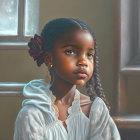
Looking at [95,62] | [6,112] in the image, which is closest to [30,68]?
[6,112]

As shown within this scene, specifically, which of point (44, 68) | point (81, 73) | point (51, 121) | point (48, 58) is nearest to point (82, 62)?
point (81, 73)

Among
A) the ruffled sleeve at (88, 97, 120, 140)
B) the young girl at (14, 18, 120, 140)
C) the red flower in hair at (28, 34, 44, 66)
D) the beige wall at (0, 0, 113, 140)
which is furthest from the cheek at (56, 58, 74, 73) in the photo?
the beige wall at (0, 0, 113, 140)

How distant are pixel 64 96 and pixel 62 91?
2cm

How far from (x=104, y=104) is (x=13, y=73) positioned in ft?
2.07

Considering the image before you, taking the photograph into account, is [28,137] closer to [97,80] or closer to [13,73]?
[97,80]

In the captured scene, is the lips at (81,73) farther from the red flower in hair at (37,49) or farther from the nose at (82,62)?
the red flower in hair at (37,49)

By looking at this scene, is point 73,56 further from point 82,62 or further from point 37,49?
point 37,49

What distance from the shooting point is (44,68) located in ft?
4.47

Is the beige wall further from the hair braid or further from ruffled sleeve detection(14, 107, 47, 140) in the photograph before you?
ruffled sleeve detection(14, 107, 47, 140)

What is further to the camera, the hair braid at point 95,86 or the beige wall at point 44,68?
the beige wall at point 44,68

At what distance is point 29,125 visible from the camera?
34.5 inches

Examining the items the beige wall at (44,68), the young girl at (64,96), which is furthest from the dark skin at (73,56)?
the beige wall at (44,68)

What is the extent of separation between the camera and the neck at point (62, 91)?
0.98 m

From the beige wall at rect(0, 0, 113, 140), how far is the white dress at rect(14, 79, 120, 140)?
378 millimetres
